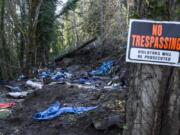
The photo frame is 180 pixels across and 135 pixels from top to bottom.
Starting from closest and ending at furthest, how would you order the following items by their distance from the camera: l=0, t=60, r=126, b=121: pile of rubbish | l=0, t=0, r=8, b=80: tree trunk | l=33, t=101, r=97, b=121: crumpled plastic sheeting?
l=33, t=101, r=97, b=121: crumpled plastic sheeting → l=0, t=60, r=126, b=121: pile of rubbish → l=0, t=0, r=8, b=80: tree trunk

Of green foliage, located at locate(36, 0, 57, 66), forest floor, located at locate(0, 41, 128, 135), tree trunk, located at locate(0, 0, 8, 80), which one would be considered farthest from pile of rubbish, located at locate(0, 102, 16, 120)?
green foliage, located at locate(36, 0, 57, 66)

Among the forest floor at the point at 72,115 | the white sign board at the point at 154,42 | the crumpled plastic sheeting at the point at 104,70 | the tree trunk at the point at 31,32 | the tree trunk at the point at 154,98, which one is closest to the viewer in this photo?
the white sign board at the point at 154,42

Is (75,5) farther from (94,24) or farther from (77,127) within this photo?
(77,127)

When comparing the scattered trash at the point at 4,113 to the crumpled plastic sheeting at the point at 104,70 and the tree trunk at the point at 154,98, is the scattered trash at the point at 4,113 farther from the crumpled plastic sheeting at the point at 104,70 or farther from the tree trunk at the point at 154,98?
the crumpled plastic sheeting at the point at 104,70

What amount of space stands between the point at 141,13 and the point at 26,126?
157 inches

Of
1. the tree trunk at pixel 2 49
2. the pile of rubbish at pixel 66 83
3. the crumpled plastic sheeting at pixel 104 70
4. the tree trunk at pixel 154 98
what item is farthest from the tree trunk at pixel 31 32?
the tree trunk at pixel 154 98

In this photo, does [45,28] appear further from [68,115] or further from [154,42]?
[154,42]

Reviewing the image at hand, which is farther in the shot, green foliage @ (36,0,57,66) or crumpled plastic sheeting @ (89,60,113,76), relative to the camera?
green foliage @ (36,0,57,66)

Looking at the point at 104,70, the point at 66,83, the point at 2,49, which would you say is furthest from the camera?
the point at 2,49

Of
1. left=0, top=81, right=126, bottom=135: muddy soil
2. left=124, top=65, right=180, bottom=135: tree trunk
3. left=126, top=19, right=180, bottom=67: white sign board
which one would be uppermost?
left=126, top=19, right=180, bottom=67: white sign board

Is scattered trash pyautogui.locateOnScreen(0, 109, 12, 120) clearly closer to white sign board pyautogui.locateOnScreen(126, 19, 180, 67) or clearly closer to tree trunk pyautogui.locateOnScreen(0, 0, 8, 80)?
white sign board pyautogui.locateOnScreen(126, 19, 180, 67)

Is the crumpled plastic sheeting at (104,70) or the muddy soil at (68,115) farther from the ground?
the muddy soil at (68,115)

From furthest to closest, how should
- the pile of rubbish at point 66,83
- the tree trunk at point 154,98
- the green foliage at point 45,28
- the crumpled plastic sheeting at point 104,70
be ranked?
the green foliage at point 45,28 → the crumpled plastic sheeting at point 104,70 → the pile of rubbish at point 66,83 → the tree trunk at point 154,98

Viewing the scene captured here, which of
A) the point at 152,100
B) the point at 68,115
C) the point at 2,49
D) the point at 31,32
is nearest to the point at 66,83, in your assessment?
the point at 68,115
